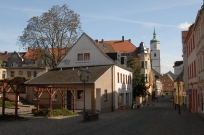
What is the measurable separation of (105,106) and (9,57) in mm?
50074

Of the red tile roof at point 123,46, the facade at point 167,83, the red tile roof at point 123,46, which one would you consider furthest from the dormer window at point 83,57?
the facade at point 167,83

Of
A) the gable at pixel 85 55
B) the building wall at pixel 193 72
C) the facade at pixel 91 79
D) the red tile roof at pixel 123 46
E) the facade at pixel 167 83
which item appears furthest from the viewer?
the facade at pixel 167 83

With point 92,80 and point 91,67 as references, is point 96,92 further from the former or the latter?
point 91,67

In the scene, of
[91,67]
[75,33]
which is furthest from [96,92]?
[75,33]

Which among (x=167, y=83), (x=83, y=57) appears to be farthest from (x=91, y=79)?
(x=167, y=83)

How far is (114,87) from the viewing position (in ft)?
114

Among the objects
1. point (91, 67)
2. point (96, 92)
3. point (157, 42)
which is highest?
point (157, 42)

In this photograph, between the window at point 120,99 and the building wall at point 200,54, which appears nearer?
the building wall at point 200,54

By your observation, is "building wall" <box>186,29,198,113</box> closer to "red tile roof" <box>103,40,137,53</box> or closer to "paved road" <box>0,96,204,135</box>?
"paved road" <box>0,96,204,135</box>

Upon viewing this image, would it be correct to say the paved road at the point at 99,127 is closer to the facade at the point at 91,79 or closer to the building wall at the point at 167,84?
the facade at the point at 91,79

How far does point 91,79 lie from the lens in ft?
98.4

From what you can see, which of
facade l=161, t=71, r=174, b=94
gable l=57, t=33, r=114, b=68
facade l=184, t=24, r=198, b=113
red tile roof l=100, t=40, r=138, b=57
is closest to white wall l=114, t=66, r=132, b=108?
gable l=57, t=33, r=114, b=68

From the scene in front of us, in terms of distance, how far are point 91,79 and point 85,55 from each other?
303 inches

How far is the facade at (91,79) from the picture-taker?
31078 millimetres
